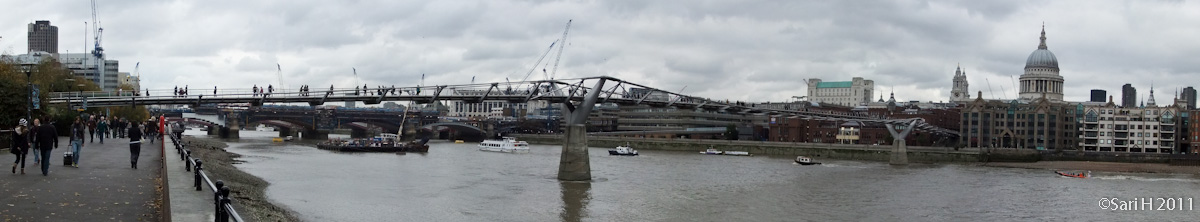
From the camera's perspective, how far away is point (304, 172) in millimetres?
59969

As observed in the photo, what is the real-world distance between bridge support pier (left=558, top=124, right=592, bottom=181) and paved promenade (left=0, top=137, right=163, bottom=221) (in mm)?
30435

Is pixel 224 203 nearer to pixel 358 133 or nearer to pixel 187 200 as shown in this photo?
pixel 187 200

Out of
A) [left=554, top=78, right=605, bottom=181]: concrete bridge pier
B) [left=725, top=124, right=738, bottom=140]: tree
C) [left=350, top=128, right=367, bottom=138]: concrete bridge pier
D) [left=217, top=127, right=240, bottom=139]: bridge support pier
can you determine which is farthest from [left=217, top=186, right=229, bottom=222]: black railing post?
[left=350, top=128, right=367, bottom=138]: concrete bridge pier

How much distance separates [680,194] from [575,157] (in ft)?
29.8

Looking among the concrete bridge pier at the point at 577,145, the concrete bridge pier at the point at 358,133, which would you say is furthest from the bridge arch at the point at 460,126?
the concrete bridge pier at the point at 577,145

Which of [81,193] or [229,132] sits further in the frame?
[229,132]

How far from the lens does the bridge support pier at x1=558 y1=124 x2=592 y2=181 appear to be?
188ft

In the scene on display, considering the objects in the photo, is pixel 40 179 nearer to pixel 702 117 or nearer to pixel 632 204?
pixel 632 204

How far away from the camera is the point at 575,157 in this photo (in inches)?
2250

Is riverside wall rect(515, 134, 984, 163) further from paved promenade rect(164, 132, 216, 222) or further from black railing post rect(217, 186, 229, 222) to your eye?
black railing post rect(217, 186, 229, 222)

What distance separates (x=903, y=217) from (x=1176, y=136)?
115 metres

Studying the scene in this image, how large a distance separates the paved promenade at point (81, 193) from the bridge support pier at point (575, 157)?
3044 centimetres

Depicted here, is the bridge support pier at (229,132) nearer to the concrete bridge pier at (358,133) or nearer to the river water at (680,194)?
the concrete bridge pier at (358,133)

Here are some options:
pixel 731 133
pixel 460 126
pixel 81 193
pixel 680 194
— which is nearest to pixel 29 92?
pixel 81 193
